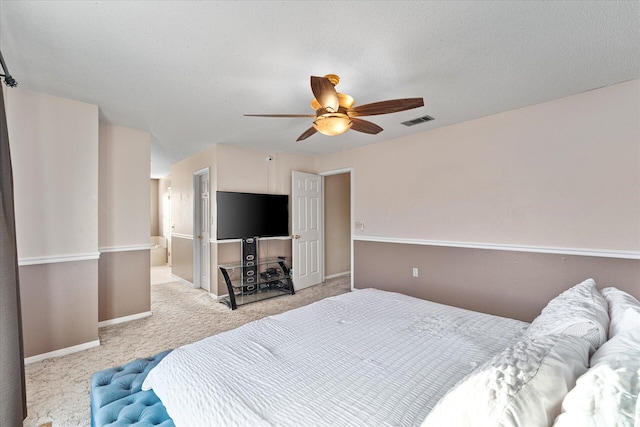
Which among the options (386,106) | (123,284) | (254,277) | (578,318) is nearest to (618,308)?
(578,318)

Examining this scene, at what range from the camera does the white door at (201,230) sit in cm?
466

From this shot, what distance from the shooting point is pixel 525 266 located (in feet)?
9.45

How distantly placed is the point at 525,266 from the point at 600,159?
1.23 m

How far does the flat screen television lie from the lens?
4.05 meters

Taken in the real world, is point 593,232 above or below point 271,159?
below

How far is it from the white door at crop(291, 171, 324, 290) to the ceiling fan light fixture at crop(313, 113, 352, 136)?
2.69 metres

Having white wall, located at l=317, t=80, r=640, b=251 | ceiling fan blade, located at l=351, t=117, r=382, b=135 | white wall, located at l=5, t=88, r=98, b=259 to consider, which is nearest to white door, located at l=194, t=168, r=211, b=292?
white wall, located at l=5, t=88, r=98, b=259

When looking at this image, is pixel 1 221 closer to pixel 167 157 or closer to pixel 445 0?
pixel 445 0

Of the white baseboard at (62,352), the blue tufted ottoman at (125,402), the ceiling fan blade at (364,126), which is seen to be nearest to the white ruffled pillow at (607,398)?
the blue tufted ottoman at (125,402)

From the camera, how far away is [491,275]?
10.2ft

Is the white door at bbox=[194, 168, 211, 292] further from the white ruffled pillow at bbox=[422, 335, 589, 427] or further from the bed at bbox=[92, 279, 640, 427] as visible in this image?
the white ruffled pillow at bbox=[422, 335, 589, 427]

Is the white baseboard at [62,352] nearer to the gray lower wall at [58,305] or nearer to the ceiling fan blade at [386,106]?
the gray lower wall at [58,305]

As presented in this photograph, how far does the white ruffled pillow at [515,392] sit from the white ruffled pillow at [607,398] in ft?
0.14

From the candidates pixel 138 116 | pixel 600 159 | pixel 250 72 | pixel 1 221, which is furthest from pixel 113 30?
pixel 600 159
